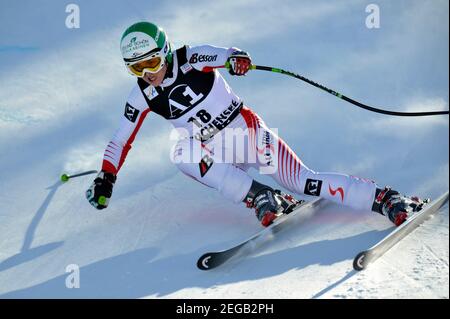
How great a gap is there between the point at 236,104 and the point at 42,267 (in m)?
1.83

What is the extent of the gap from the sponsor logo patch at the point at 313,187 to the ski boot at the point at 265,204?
0.67ft

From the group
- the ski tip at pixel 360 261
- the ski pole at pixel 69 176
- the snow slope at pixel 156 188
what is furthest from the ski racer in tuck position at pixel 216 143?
the ski pole at pixel 69 176

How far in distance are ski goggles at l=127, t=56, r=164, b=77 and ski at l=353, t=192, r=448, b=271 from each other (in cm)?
190

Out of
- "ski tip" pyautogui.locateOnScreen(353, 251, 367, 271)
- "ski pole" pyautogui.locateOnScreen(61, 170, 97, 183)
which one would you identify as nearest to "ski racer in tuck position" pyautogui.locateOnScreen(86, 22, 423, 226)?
"ski tip" pyautogui.locateOnScreen(353, 251, 367, 271)

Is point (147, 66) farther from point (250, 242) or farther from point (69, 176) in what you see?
point (69, 176)

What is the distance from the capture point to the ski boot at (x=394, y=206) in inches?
224

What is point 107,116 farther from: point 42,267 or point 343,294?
point 343,294

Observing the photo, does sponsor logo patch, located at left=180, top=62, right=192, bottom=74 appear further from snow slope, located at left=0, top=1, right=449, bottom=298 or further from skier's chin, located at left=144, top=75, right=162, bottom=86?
snow slope, located at left=0, top=1, right=449, bottom=298

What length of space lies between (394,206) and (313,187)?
590mm

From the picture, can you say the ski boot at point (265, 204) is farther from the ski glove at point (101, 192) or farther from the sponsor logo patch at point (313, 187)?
the ski glove at point (101, 192)

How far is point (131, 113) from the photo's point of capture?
5996 millimetres

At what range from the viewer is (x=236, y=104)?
6047mm

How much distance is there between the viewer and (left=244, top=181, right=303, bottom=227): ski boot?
5.81m

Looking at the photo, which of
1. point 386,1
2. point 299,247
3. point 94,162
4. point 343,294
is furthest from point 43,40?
point 343,294
